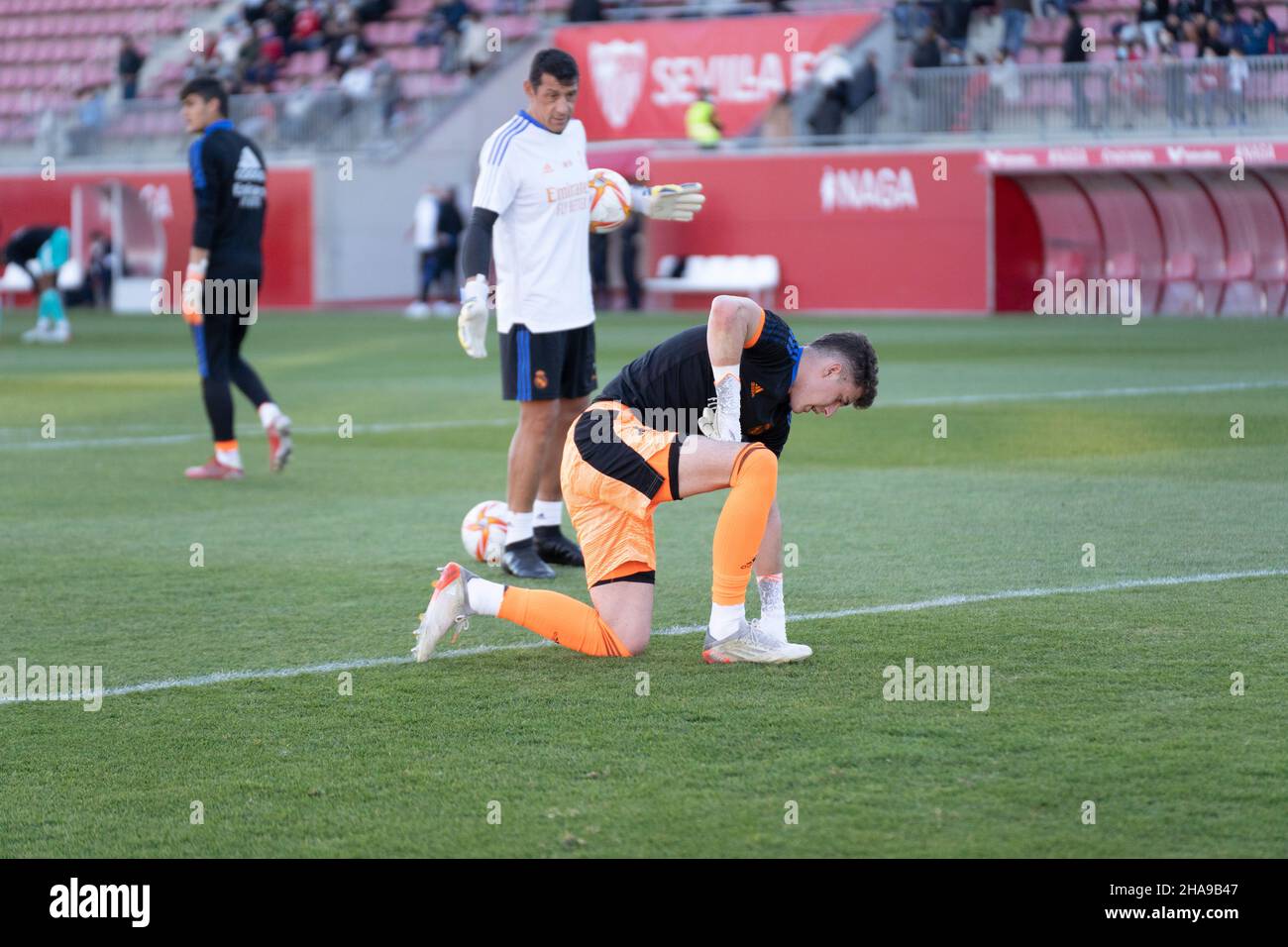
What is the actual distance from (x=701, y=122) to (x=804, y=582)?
78.3 ft

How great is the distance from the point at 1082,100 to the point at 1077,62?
989mm

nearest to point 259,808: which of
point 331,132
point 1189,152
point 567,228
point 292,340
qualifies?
point 567,228

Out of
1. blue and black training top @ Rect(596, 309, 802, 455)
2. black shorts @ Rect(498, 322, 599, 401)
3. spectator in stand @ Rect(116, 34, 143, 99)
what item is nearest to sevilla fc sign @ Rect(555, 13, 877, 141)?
spectator in stand @ Rect(116, 34, 143, 99)

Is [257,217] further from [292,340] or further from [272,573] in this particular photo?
[292,340]

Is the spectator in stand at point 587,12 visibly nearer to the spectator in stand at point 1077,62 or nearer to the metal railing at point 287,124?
the metal railing at point 287,124

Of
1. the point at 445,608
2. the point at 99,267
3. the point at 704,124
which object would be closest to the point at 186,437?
the point at 445,608

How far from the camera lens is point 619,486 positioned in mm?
6129

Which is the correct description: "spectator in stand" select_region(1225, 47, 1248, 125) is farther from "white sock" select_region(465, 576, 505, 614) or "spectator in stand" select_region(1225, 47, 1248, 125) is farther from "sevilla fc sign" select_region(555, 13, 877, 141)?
"white sock" select_region(465, 576, 505, 614)

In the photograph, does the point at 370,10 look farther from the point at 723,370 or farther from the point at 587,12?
the point at 723,370

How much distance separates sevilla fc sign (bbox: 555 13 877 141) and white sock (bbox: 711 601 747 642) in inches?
1011

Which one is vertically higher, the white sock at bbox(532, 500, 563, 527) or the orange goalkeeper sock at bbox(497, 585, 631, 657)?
the orange goalkeeper sock at bbox(497, 585, 631, 657)

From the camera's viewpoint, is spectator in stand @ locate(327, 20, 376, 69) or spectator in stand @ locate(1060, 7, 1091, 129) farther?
spectator in stand @ locate(327, 20, 376, 69)

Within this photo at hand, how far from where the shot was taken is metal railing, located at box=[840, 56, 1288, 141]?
2530cm

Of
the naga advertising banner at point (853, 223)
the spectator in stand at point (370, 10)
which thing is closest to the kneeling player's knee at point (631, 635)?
the naga advertising banner at point (853, 223)
